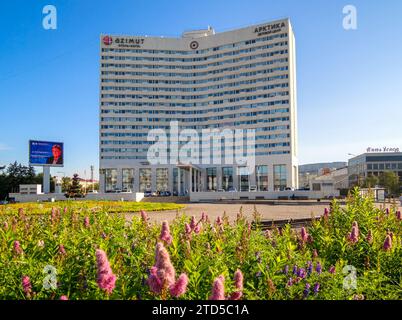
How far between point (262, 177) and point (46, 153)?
47772 millimetres

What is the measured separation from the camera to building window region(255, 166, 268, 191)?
74875 millimetres

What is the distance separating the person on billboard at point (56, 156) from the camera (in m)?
44.9

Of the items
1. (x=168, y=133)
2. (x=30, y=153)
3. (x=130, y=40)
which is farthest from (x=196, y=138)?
(x=30, y=153)

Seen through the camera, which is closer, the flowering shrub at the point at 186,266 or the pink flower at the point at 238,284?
the pink flower at the point at 238,284

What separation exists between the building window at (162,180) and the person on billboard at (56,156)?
38.9 m

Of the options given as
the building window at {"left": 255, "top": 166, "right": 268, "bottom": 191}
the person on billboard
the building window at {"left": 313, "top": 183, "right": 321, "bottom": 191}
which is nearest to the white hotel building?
the building window at {"left": 255, "top": 166, "right": 268, "bottom": 191}

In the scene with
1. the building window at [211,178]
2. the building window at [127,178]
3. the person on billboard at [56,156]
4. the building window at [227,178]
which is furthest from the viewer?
the building window at [127,178]

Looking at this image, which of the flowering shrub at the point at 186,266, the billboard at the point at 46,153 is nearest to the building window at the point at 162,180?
the billboard at the point at 46,153

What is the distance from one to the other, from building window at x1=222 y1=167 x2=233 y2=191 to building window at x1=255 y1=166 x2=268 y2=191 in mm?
6529

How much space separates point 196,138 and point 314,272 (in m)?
79.7

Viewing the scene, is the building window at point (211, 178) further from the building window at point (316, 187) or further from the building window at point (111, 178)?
the building window at point (316, 187)

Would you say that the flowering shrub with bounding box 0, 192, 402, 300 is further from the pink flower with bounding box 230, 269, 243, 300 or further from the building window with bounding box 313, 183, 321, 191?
the building window with bounding box 313, 183, 321, 191

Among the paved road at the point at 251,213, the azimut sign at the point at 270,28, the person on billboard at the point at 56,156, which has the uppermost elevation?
the azimut sign at the point at 270,28

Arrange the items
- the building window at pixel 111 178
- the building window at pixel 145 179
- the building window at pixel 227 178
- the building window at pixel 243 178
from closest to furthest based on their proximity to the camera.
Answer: the building window at pixel 243 178 → the building window at pixel 227 178 → the building window at pixel 145 179 → the building window at pixel 111 178
